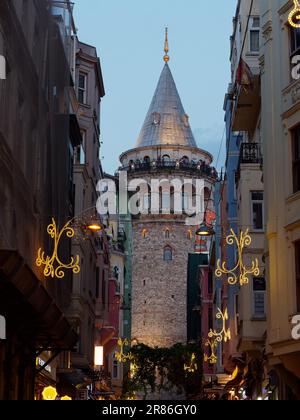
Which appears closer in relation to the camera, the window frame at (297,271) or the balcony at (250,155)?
the window frame at (297,271)

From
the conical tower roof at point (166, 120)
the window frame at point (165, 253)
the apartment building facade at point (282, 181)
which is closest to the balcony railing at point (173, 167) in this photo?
the conical tower roof at point (166, 120)

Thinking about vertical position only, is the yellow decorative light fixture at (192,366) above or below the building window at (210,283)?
below

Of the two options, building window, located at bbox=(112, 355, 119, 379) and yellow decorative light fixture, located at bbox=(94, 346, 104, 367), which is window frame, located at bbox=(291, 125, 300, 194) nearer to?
yellow decorative light fixture, located at bbox=(94, 346, 104, 367)

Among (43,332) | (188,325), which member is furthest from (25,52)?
(188,325)

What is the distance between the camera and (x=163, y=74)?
400 ft

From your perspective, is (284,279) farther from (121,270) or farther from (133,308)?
(133,308)

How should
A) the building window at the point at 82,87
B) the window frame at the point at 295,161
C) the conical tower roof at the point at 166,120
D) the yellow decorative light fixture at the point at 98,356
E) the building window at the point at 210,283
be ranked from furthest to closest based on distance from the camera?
the conical tower roof at the point at 166,120 → the building window at the point at 210,283 → the yellow decorative light fixture at the point at 98,356 → the building window at the point at 82,87 → the window frame at the point at 295,161

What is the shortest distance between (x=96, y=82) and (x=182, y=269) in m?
60.4

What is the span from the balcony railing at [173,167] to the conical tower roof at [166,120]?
382 cm

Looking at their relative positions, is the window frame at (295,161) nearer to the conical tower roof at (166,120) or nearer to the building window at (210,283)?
the building window at (210,283)

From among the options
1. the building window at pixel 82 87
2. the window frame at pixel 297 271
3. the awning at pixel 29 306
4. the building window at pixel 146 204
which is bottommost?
the awning at pixel 29 306

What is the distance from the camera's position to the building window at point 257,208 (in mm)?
34844

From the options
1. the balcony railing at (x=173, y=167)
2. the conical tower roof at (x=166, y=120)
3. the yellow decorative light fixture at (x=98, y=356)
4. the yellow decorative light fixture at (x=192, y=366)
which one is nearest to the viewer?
the yellow decorative light fixture at (x=98, y=356)

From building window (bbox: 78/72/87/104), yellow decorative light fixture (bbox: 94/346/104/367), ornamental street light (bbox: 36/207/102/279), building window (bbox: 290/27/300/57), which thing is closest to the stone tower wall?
yellow decorative light fixture (bbox: 94/346/104/367)
